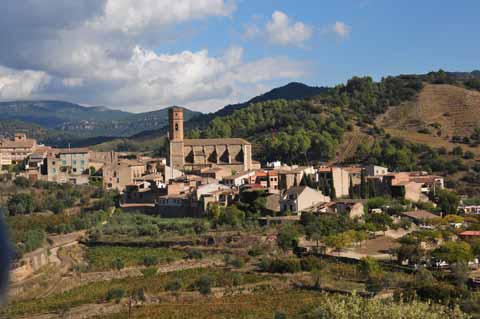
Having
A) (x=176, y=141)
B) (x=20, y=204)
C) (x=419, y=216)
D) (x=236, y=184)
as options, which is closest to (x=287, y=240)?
(x=419, y=216)

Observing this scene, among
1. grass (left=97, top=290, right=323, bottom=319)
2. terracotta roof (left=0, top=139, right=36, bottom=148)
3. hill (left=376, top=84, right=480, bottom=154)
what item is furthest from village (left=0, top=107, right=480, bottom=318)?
hill (left=376, top=84, right=480, bottom=154)

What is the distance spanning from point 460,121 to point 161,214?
125 ft

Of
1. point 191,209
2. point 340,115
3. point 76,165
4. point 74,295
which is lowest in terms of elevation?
point 74,295

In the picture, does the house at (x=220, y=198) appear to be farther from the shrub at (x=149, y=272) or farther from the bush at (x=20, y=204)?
the bush at (x=20, y=204)

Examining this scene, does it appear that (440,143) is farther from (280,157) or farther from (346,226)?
(346,226)

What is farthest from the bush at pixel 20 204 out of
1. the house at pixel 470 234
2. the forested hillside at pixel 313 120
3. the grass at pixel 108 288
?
the forested hillside at pixel 313 120

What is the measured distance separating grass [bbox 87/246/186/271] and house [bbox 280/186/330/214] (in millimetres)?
6884

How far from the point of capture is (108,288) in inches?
884

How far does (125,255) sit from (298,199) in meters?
9.25

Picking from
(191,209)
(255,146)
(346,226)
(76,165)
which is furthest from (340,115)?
(346,226)

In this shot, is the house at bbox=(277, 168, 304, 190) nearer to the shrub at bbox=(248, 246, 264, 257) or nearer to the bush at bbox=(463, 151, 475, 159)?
the shrub at bbox=(248, 246, 264, 257)

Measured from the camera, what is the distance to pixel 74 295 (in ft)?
71.2

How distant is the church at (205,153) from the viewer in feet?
154

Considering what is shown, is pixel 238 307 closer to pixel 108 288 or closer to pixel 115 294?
pixel 115 294
